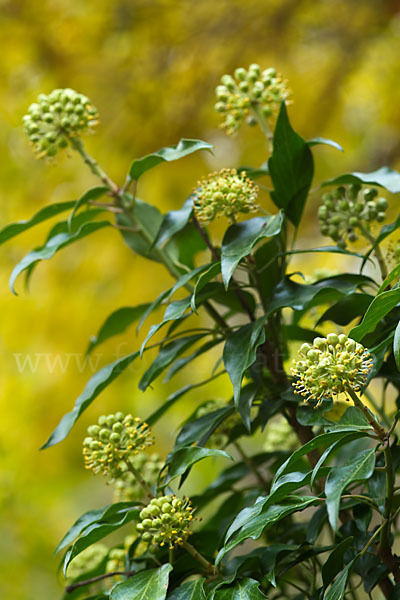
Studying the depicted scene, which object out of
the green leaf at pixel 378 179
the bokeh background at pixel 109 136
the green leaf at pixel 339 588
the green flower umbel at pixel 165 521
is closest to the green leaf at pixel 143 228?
the green leaf at pixel 378 179

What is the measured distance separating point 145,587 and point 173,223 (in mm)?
389

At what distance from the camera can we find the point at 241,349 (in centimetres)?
70

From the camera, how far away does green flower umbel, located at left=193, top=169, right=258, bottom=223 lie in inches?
29.2

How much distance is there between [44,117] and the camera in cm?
83

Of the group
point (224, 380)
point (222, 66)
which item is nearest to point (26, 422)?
point (224, 380)

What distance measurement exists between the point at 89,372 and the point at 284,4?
45.2 inches

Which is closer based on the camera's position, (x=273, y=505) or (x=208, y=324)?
(x=273, y=505)

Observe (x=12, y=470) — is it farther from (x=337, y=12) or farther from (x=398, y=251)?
(x=337, y=12)

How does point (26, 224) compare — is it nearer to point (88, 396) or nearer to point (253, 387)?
point (88, 396)

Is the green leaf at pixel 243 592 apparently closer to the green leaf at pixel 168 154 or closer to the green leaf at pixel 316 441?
the green leaf at pixel 316 441

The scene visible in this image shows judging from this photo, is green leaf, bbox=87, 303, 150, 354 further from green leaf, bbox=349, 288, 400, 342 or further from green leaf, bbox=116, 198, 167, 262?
green leaf, bbox=349, 288, 400, 342

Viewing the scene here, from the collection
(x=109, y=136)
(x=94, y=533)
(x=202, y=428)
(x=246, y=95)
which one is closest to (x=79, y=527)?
(x=94, y=533)

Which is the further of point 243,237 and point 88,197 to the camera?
point 88,197

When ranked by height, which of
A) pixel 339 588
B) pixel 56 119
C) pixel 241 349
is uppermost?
pixel 56 119
